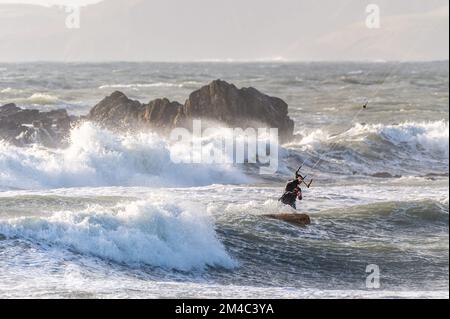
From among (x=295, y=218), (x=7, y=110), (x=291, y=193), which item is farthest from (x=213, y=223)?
(x=7, y=110)

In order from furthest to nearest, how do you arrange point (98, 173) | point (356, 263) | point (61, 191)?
point (98, 173)
point (61, 191)
point (356, 263)

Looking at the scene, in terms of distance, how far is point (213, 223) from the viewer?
61.8 feet

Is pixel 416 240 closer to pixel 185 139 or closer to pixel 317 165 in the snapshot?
pixel 317 165

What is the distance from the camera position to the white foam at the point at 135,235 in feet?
51.6

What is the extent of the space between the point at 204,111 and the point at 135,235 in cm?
2220

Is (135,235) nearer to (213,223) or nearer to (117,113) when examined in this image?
(213,223)

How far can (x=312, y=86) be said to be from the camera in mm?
88188

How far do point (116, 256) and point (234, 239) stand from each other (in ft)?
11.1

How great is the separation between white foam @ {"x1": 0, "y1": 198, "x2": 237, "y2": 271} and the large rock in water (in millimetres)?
17851

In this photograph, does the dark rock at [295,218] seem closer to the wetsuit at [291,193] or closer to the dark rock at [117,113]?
the wetsuit at [291,193]

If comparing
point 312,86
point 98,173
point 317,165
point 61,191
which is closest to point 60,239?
point 61,191

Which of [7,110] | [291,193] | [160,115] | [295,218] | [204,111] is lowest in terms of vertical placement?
[295,218]

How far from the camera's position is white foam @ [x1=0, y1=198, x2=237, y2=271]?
1574cm

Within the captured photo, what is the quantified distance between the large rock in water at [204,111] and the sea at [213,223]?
1813 mm
